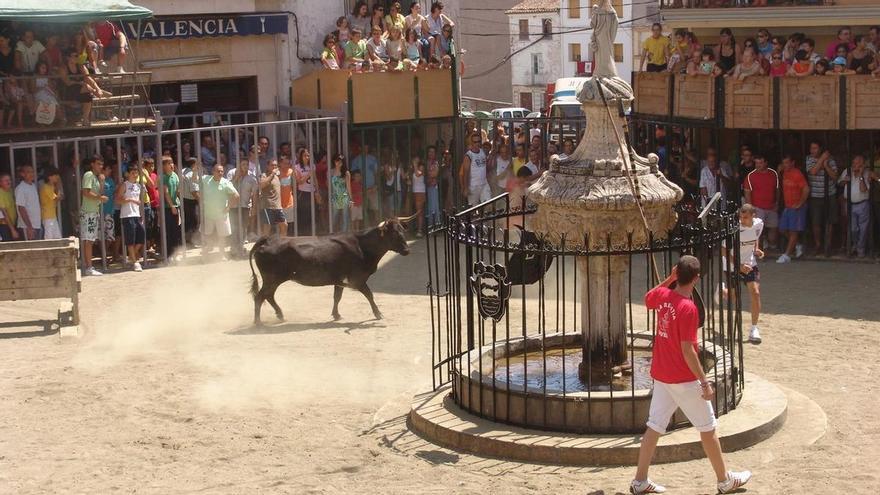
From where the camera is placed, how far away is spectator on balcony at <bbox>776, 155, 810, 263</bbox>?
804 inches

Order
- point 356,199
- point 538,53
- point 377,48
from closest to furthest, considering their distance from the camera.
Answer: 1. point 356,199
2. point 377,48
3. point 538,53

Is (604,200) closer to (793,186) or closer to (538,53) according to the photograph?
(793,186)

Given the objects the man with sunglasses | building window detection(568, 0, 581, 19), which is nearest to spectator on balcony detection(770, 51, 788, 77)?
the man with sunglasses

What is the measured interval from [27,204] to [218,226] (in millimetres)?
2921

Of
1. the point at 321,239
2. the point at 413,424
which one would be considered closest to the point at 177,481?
the point at 413,424

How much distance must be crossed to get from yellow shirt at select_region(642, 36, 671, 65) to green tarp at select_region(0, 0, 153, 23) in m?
8.41

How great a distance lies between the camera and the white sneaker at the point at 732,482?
978cm

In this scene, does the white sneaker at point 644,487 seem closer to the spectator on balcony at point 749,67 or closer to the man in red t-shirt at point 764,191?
the man in red t-shirt at point 764,191

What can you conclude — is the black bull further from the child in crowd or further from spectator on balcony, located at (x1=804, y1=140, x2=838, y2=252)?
spectator on balcony, located at (x1=804, y1=140, x2=838, y2=252)

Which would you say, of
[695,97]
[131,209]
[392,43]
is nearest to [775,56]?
[695,97]

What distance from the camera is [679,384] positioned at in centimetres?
977

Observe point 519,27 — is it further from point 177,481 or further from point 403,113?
point 177,481

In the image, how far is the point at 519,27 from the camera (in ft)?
214

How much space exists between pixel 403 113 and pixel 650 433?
581 inches
